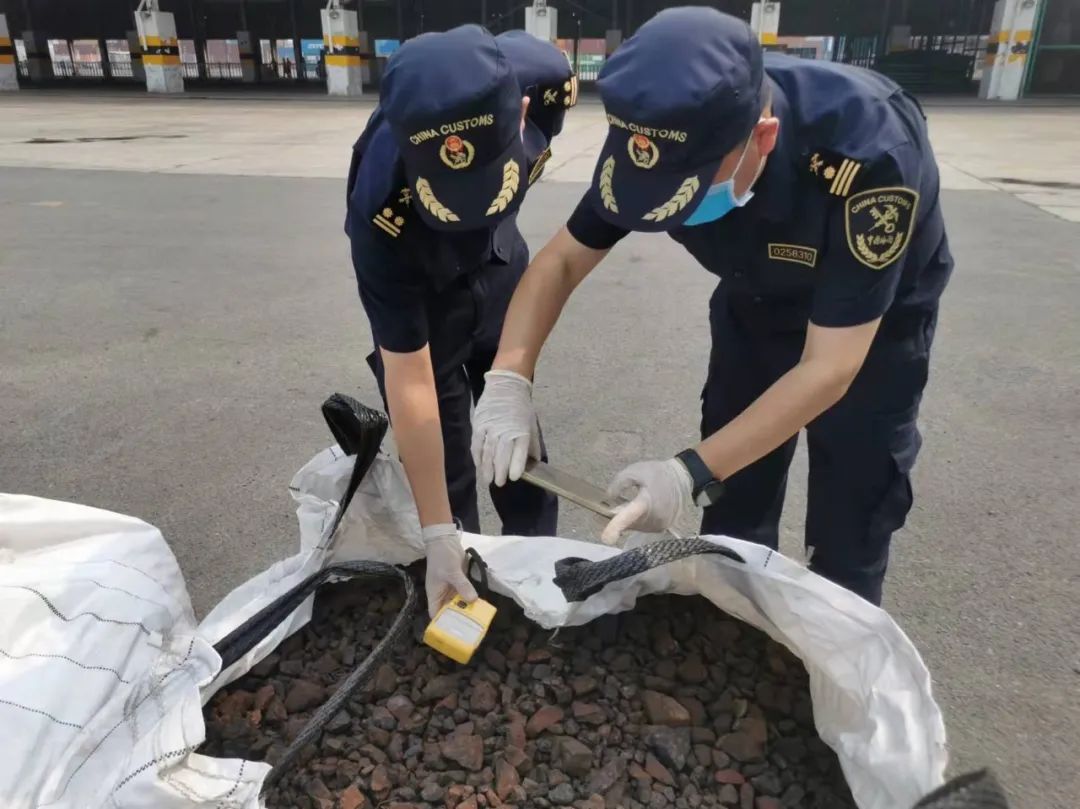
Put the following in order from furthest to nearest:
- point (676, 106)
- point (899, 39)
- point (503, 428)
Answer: point (899, 39), point (503, 428), point (676, 106)

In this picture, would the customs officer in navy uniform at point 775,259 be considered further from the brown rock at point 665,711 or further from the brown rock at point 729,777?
the brown rock at point 729,777

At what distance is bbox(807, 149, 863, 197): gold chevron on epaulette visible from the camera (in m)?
1.22

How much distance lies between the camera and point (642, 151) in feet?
3.71

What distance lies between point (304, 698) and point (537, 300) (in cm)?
83

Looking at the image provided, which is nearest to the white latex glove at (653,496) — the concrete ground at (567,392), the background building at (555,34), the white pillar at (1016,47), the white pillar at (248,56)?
the concrete ground at (567,392)

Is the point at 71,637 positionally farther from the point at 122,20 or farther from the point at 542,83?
the point at 122,20

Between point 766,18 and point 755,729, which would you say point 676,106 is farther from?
point 766,18

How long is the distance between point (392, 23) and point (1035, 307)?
2696cm

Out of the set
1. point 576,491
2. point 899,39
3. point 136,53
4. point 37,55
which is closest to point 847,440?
point 576,491

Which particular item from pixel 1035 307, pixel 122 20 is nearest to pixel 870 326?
pixel 1035 307

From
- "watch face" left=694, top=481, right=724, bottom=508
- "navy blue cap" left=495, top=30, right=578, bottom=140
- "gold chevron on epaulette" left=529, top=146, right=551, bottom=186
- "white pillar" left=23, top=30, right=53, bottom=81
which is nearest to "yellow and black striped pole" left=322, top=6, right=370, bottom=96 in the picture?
"white pillar" left=23, top=30, right=53, bottom=81

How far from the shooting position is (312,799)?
44.6 inches

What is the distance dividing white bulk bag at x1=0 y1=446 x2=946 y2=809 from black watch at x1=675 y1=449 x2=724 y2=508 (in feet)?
0.42

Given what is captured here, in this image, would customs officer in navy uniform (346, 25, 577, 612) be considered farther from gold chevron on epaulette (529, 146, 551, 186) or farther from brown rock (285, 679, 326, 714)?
brown rock (285, 679, 326, 714)
